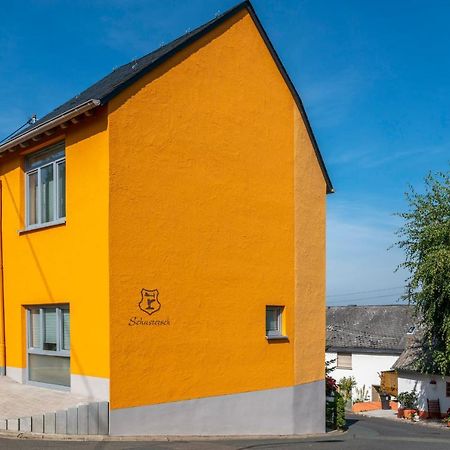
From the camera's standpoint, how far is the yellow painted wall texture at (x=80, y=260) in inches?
440

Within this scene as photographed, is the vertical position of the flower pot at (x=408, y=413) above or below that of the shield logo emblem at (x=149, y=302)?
below

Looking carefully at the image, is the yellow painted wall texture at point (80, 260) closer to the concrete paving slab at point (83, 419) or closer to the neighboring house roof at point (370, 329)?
the concrete paving slab at point (83, 419)

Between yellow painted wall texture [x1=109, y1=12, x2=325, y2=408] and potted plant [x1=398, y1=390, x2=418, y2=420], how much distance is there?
17987mm

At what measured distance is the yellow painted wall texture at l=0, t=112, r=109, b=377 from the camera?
1117 centimetres

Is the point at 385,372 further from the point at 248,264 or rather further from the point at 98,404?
the point at 98,404

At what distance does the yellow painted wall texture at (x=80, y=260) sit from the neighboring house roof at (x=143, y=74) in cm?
45

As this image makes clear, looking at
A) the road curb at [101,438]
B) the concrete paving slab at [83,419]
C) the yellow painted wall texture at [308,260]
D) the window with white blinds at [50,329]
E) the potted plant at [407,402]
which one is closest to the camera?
the road curb at [101,438]

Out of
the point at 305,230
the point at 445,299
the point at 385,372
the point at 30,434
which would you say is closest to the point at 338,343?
the point at 385,372

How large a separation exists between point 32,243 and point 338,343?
35209 mm

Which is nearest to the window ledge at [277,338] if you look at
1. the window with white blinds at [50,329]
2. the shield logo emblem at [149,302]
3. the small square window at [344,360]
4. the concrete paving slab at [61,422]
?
Answer: the shield logo emblem at [149,302]

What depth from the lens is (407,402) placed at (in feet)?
107

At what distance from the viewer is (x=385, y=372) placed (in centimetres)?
3853

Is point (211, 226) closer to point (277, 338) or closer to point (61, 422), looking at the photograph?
point (277, 338)

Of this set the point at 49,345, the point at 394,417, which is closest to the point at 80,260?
the point at 49,345
